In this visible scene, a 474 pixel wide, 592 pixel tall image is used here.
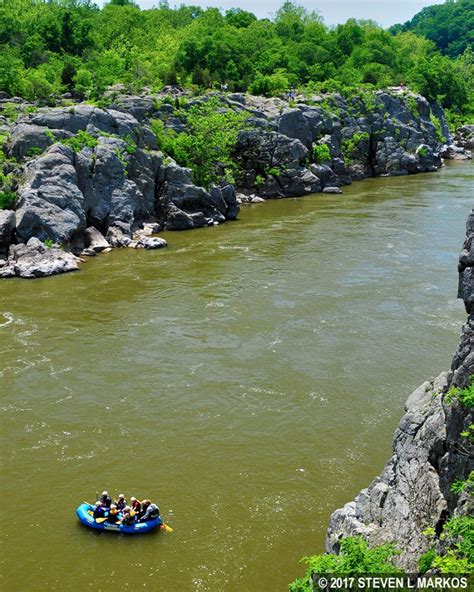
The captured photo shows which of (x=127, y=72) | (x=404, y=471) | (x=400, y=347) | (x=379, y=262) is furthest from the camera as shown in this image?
(x=127, y=72)

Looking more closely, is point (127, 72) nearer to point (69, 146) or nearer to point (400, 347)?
point (69, 146)

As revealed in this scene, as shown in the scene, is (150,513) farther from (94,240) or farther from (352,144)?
(352,144)

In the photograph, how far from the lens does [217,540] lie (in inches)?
749

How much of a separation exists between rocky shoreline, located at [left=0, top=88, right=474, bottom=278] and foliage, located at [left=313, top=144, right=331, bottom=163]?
4.8 inches

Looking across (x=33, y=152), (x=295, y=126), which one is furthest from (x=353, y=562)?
(x=295, y=126)

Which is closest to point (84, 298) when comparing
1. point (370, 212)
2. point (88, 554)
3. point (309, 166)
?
point (88, 554)

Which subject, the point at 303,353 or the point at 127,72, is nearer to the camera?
the point at 303,353

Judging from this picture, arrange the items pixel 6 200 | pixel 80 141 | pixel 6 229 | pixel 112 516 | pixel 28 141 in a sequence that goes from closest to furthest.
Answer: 1. pixel 112 516
2. pixel 6 229
3. pixel 6 200
4. pixel 28 141
5. pixel 80 141

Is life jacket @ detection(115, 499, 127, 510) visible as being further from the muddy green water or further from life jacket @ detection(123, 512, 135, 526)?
the muddy green water

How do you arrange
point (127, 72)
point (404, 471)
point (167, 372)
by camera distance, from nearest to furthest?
point (404, 471) → point (167, 372) → point (127, 72)

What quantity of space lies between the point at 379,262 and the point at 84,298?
19.9 meters

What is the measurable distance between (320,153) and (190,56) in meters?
24.1

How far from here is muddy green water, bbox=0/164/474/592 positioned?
62.0ft

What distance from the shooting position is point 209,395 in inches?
1077
